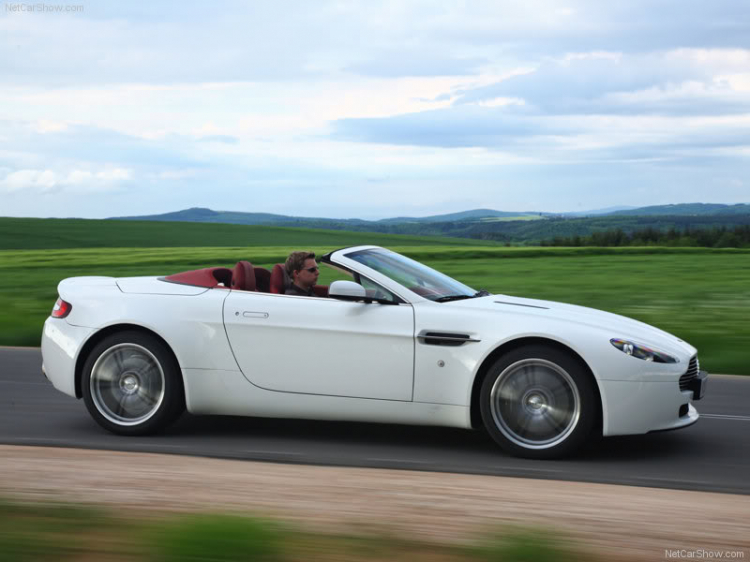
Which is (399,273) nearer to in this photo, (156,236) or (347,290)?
(347,290)

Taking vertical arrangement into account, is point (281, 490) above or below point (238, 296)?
below

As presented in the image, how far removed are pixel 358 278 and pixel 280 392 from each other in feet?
3.21

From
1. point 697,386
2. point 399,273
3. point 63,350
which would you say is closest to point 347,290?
point 399,273

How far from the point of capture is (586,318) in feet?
20.8

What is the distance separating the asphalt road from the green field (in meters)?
1.26

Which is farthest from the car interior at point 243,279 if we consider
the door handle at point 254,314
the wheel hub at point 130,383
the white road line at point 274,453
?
the white road line at point 274,453

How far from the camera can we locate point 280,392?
6492mm

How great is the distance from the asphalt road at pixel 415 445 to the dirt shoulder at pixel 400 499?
0.36 m

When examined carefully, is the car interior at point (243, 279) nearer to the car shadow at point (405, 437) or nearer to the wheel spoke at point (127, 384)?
the wheel spoke at point (127, 384)

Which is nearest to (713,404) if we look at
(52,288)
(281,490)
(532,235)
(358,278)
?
(358,278)

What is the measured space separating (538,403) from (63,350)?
3.43 m

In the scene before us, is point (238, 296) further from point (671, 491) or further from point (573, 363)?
point (671, 491)

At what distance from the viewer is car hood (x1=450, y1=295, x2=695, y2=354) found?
20.2 feet

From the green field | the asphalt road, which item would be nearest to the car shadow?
the asphalt road
